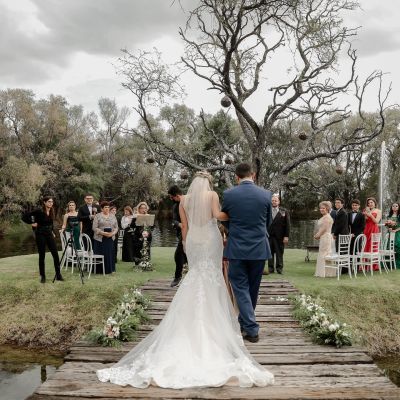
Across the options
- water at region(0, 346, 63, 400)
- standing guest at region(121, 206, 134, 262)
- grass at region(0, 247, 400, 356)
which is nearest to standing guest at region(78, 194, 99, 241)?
standing guest at region(121, 206, 134, 262)

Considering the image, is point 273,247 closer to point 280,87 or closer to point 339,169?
point 339,169

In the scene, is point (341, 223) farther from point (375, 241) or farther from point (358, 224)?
point (375, 241)

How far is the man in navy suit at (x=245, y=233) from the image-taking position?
5.92m

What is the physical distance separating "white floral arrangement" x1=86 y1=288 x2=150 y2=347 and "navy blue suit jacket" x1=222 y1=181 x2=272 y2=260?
6.02ft

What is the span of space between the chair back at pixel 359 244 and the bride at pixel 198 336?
665 cm

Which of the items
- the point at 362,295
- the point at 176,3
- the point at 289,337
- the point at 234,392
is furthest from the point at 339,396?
the point at 176,3

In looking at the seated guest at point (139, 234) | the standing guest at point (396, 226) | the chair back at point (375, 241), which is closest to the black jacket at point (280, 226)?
the chair back at point (375, 241)

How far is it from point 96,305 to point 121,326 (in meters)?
3.47

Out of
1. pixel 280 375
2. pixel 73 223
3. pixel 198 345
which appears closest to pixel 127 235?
pixel 73 223

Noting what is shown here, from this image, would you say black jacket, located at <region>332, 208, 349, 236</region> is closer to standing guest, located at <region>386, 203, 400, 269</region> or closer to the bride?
standing guest, located at <region>386, 203, 400, 269</region>

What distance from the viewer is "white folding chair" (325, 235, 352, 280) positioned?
11.5 metres

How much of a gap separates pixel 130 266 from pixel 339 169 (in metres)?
6.65

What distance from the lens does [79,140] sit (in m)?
41.8

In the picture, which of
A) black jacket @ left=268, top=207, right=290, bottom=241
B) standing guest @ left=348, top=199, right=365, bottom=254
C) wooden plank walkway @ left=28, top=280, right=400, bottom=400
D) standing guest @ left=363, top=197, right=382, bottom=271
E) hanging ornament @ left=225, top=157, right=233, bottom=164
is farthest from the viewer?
hanging ornament @ left=225, top=157, right=233, bottom=164
